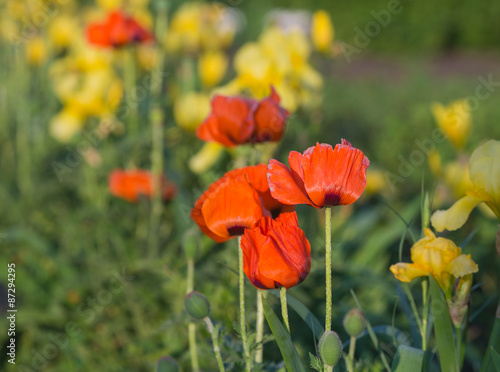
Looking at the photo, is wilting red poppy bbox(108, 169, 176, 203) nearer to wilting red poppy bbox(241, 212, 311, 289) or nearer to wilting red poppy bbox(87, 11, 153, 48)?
wilting red poppy bbox(87, 11, 153, 48)

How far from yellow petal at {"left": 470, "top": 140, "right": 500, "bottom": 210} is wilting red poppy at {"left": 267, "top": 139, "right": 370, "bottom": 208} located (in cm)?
16

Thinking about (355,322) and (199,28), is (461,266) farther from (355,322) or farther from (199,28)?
(199,28)

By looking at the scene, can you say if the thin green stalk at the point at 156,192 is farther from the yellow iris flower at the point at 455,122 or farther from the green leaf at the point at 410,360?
the green leaf at the point at 410,360

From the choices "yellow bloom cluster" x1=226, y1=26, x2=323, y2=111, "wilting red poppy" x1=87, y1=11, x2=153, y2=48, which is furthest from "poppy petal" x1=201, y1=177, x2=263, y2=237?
"wilting red poppy" x1=87, y1=11, x2=153, y2=48

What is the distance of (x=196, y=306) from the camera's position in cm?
76

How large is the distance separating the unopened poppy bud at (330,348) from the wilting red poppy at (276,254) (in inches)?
2.9

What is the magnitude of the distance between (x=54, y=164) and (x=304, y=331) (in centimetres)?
155

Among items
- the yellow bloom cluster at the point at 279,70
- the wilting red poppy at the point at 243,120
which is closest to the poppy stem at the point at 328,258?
the wilting red poppy at the point at 243,120


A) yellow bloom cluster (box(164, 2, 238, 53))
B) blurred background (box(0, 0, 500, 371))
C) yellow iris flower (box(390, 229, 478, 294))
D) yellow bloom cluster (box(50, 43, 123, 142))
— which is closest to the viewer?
yellow iris flower (box(390, 229, 478, 294))

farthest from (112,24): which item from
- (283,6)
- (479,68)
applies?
(283,6)

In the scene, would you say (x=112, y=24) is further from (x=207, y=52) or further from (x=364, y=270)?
(x=364, y=270)

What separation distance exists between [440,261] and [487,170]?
123 millimetres

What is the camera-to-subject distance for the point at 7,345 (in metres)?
1.93

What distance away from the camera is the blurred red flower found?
2.41ft
